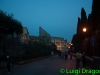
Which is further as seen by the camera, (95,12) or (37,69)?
(95,12)

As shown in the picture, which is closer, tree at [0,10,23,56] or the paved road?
the paved road

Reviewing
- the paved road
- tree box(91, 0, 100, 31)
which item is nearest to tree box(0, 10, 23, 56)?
the paved road

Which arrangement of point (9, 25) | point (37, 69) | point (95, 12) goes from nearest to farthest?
point (37, 69) → point (95, 12) → point (9, 25)

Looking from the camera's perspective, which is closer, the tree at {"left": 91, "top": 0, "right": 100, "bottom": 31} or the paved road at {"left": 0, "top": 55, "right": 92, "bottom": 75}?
the paved road at {"left": 0, "top": 55, "right": 92, "bottom": 75}

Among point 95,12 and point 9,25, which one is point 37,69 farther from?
point 9,25

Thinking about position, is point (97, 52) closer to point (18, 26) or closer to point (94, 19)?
point (94, 19)

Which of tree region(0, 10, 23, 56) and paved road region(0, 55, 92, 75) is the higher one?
tree region(0, 10, 23, 56)

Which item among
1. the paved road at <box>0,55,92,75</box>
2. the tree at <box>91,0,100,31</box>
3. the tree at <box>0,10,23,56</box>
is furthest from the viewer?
the tree at <box>0,10,23,56</box>

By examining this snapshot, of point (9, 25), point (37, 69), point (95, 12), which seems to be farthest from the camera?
point (9, 25)

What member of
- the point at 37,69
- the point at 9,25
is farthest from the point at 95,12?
the point at 9,25

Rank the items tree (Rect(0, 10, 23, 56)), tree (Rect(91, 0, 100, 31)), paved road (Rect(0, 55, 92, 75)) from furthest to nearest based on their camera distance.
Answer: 1. tree (Rect(0, 10, 23, 56))
2. tree (Rect(91, 0, 100, 31))
3. paved road (Rect(0, 55, 92, 75))

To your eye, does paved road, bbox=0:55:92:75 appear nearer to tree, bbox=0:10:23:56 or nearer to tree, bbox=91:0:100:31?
tree, bbox=91:0:100:31

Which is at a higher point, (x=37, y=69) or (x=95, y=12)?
(x=95, y=12)

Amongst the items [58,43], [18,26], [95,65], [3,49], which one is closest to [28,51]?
[18,26]
